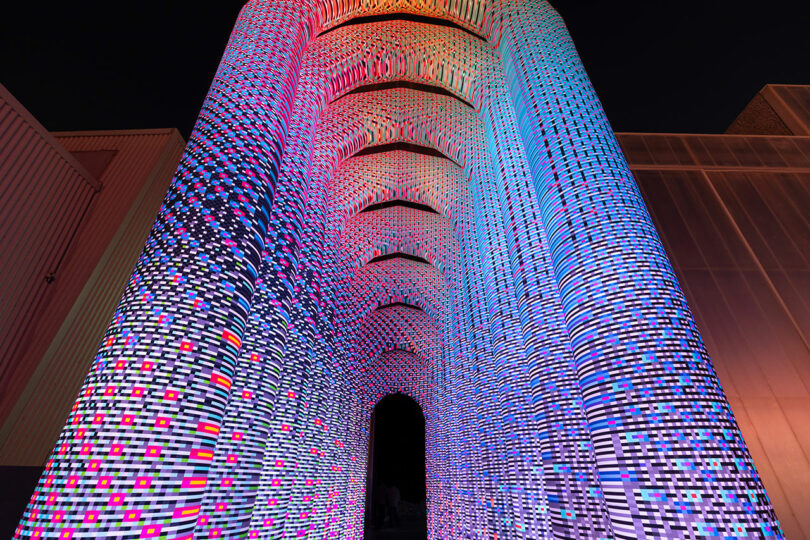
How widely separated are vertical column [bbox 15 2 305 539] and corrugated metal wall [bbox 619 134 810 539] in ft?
34.2

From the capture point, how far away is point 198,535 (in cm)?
457

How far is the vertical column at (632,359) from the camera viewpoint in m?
2.91

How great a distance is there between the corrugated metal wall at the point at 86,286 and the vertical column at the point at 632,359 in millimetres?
9893

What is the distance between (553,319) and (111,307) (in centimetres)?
973

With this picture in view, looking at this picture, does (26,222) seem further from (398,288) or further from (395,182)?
(398,288)

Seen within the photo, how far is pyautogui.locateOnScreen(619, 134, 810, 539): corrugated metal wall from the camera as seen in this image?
8.12 m

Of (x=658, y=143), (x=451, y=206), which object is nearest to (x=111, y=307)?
(x=451, y=206)

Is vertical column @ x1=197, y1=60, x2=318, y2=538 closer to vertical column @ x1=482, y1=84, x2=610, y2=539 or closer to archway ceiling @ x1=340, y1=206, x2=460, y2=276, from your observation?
vertical column @ x1=482, y1=84, x2=610, y2=539

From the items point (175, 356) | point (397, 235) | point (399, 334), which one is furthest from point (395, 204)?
point (175, 356)

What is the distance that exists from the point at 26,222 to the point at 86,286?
1750 mm

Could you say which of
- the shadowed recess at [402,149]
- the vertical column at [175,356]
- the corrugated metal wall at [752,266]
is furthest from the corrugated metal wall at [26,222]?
the corrugated metal wall at [752,266]

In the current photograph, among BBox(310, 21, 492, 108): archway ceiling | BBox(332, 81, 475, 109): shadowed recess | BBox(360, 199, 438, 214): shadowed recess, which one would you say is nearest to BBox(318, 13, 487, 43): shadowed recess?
BBox(310, 21, 492, 108): archway ceiling

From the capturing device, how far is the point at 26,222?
831 centimetres

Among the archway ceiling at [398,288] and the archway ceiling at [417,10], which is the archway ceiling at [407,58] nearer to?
the archway ceiling at [417,10]
